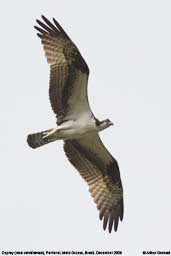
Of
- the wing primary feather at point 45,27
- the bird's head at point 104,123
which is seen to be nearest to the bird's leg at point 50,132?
the bird's head at point 104,123

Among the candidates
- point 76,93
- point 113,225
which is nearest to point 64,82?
point 76,93

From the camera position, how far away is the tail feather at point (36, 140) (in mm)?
16969

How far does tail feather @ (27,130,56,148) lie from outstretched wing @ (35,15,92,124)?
1.55ft

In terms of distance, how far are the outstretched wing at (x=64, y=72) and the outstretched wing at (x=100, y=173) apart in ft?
3.58

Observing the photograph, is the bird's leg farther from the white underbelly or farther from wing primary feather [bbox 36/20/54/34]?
wing primary feather [bbox 36/20/54/34]

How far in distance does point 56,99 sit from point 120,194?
2827 mm

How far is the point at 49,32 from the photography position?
17.0m

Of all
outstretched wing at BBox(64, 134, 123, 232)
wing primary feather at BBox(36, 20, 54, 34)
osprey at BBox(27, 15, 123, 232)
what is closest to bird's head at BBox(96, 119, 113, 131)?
osprey at BBox(27, 15, 123, 232)

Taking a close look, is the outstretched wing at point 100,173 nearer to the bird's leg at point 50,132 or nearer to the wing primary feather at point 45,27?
the bird's leg at point 50,132

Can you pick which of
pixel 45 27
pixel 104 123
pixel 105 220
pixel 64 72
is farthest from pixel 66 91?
pixel 105 220

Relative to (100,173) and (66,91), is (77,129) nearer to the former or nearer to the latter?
(66,91)

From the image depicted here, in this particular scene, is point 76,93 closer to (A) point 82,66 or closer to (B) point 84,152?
(A) point 82,66

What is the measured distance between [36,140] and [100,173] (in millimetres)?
2111

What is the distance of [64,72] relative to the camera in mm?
16828
